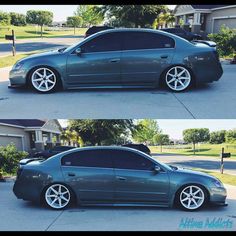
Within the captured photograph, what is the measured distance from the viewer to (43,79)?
7.11m

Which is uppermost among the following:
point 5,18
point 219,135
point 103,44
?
point 5,18

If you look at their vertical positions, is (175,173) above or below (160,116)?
below

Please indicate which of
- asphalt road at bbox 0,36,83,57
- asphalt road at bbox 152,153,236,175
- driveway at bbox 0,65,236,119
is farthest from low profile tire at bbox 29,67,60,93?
asphalt road at bbox 0,36,83,57

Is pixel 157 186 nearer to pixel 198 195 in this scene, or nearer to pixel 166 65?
pixel 198 195

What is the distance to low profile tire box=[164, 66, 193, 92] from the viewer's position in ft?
23.4

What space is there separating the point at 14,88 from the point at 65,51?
1672 millimetres

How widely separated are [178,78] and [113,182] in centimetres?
318

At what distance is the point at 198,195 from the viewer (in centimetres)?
557

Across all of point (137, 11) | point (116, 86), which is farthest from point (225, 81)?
point (137, 11)

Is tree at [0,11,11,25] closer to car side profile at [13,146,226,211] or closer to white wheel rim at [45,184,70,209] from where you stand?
car side profile at [13,146,226,211]

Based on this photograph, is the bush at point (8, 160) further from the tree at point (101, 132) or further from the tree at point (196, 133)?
the tree at point (196, 133)

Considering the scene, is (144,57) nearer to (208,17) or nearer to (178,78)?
(178,78)

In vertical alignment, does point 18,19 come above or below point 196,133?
above

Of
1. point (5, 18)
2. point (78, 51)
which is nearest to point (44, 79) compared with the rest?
point (78, 51)
